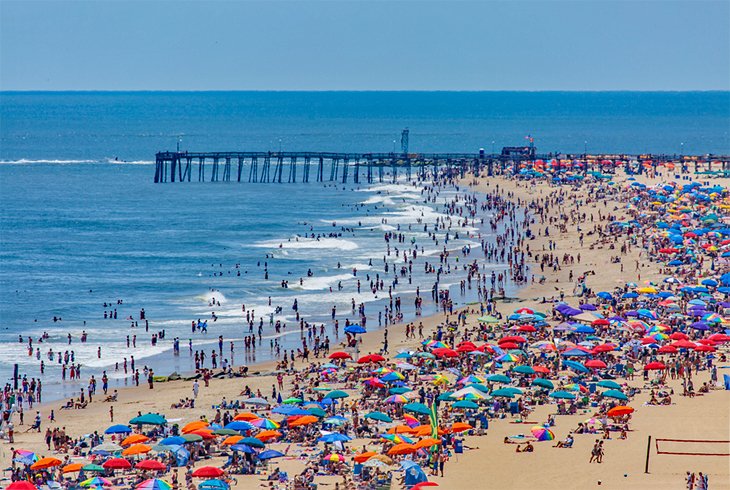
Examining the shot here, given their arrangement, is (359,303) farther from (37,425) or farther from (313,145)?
(313,145)

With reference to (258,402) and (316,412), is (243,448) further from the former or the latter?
(258,402)

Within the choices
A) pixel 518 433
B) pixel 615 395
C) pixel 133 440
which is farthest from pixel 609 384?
pixel 133 440

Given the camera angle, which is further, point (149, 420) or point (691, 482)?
point (149, 420)

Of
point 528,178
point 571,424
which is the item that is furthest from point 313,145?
point 571,424

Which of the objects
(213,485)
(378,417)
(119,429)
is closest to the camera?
(213,485)

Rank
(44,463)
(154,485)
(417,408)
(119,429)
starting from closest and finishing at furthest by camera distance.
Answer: (154,485) < (44,463) < (119,429) < (417,408)

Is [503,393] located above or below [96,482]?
above

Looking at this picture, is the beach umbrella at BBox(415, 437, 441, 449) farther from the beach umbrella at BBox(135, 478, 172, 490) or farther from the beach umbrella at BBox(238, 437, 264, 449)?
the beach umbrella at BBox(135, 478, 172, 490)

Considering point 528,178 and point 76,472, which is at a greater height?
point 528,178
